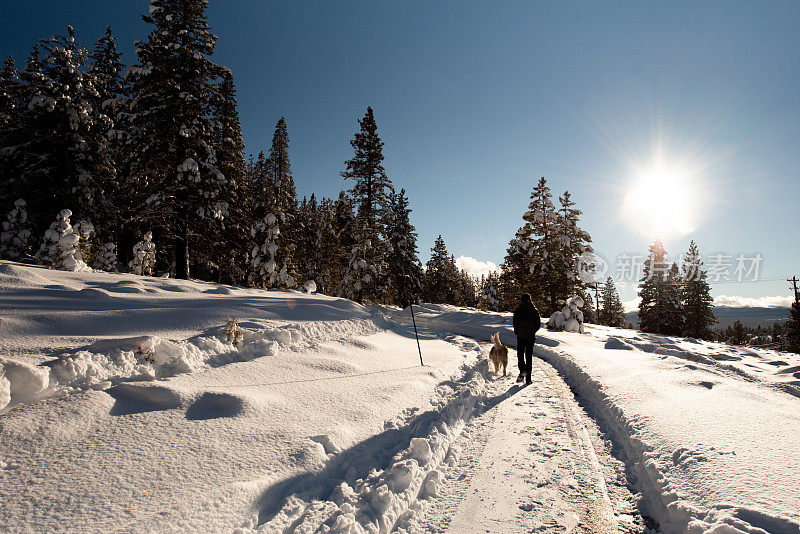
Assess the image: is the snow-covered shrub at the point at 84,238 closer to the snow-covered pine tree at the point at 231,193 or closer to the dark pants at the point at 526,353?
the snow-covered pine tree at the point at 231,193

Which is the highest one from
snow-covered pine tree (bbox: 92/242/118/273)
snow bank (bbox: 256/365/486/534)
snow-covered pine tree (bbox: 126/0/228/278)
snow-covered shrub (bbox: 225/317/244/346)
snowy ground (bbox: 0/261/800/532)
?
snow-covered pine tree (bbox: 126/0/228/278)

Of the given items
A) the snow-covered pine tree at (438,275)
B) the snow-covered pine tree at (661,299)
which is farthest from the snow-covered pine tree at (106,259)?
the snow-covered pine tree at (661,299)

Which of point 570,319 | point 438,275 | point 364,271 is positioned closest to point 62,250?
point 364,271

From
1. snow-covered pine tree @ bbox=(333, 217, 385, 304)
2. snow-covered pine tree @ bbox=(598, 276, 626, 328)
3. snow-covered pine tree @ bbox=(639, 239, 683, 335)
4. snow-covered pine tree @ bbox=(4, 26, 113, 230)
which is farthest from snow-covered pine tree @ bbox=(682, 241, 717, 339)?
snow-covered pine tree @ bbox=(4, 26, 113, 230)

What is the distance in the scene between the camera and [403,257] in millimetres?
32656

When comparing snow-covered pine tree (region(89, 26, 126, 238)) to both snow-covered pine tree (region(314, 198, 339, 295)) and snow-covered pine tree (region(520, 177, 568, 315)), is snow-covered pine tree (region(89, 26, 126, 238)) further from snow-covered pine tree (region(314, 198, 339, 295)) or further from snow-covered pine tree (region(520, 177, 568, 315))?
snow-covered pine tree (region(520, 177, 568, 315))

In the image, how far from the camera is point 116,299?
286 inches

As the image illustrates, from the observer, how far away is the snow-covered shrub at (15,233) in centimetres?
1548

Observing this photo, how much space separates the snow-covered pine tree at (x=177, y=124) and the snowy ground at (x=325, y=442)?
889 centimetres

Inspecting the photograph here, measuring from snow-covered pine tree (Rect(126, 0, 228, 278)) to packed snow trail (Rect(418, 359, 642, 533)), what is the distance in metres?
15.1

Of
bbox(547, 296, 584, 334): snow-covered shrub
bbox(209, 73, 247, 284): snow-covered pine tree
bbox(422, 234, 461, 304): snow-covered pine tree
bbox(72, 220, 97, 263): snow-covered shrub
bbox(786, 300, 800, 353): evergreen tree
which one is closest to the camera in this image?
bbox(72, 220, 97, 263): snow-covered shrub

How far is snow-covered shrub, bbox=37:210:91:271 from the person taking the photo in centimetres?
1078

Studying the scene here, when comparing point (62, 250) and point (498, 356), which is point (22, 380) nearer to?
point (498, 356)

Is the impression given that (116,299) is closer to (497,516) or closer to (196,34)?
(497,516)
